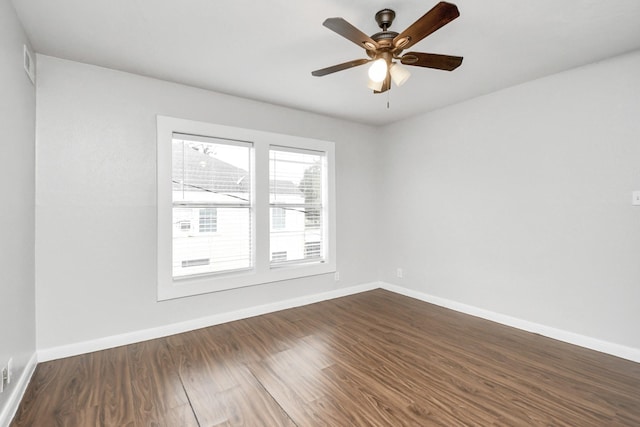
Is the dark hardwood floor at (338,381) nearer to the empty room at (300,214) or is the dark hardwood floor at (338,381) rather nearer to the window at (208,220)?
the empty room at (300,214)

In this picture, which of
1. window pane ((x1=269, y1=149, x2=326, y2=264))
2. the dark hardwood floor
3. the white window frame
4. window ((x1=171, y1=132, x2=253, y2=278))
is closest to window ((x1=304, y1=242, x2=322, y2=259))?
window pane ((x1=269, y1=149, x2=326, y2=264))

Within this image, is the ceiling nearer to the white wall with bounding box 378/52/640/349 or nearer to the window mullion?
the white wall with bounding box 378/52/640/349

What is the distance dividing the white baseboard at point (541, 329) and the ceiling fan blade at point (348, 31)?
3040 millimetres

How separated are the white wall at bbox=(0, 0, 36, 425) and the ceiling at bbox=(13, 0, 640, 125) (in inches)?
14.4

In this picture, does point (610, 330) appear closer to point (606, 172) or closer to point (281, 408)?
point (606, 172)

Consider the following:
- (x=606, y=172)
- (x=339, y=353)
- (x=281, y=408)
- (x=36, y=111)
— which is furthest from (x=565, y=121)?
(x=36, y=111)

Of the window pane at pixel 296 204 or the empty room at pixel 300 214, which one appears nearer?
the empty room at pixel 300 214

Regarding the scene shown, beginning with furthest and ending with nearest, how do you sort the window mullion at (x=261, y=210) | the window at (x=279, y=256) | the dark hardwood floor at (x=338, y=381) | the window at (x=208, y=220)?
the window at (x=279, y=256)
the window mullion at (x=261, y=210)
the window at (x=208, y=220)
the dark hardwood floor at (x=338, y=381)

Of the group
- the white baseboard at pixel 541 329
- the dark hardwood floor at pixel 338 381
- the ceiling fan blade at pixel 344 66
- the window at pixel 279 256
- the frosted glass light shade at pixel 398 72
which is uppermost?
the ceiling fan blade at pixel 344 66

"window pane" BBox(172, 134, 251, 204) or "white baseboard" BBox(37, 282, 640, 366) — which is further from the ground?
"window pane" BBox(172, 134, 251, 204)

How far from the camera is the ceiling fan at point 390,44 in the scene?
1626 millimetres

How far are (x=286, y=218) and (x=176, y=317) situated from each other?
165 cm

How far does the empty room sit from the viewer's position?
189 centimetres

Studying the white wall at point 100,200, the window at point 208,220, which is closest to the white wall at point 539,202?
the window at point 208,220
